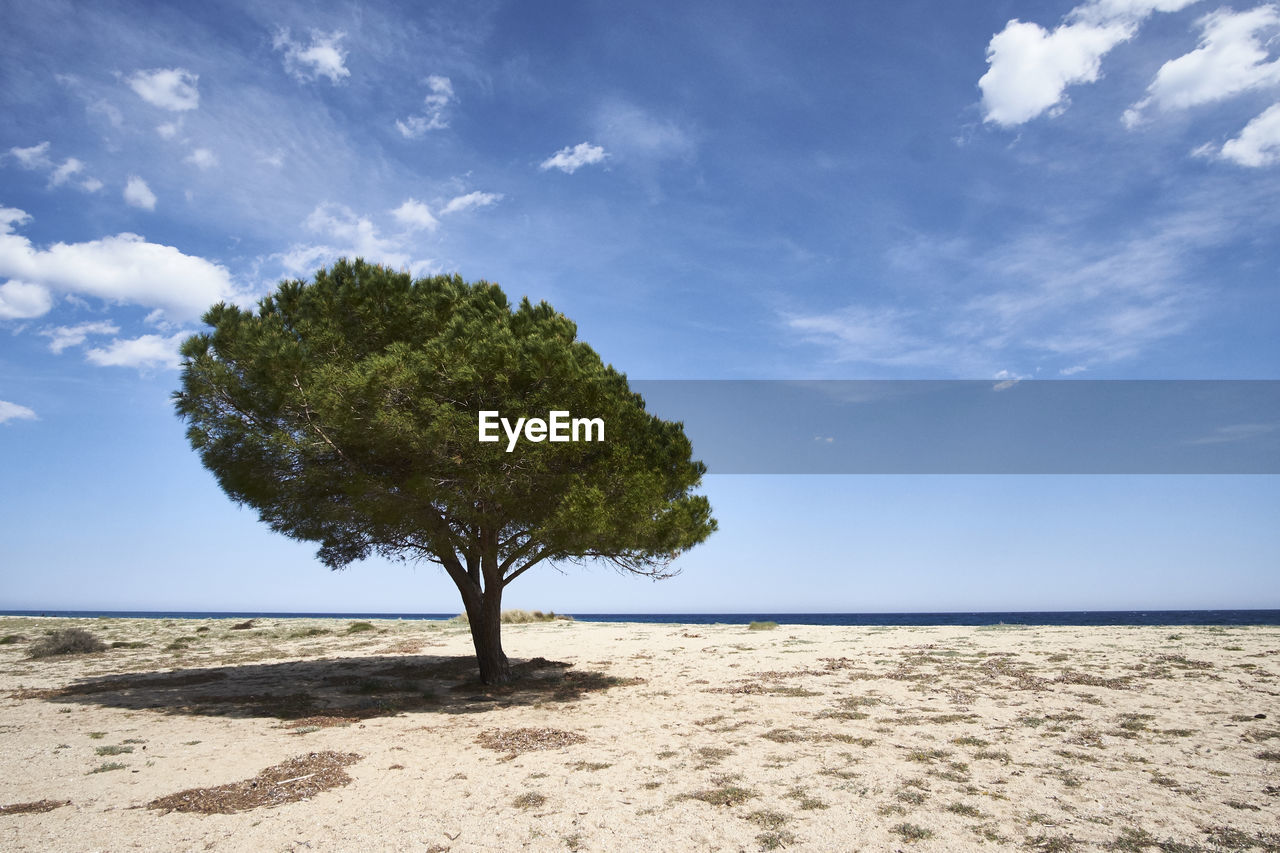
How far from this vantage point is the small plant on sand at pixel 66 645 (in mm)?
23422

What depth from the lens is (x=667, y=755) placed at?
9.79 meters

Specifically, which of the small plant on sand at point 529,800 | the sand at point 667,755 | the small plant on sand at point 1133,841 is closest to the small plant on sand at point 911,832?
the sand at point 667,755

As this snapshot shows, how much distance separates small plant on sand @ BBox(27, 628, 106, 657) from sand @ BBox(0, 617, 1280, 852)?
539 centimetres

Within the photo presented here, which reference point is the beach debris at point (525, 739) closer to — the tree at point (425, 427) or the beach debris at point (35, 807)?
the tree at point (425, 427)

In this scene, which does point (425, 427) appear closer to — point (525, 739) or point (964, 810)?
point (525, 739)

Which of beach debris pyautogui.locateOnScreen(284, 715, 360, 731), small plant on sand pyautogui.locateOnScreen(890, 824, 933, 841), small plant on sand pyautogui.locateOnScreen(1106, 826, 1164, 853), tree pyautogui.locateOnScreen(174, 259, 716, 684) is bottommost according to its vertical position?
beach debris pyautogui.locateOnScreen(284, 715, 360, 731)

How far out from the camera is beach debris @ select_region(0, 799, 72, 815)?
7.79 meters

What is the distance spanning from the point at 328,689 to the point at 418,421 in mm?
7673

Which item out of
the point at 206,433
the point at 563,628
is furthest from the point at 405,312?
the point at 563,628

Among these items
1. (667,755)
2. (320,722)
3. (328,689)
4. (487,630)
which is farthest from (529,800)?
(328,689)

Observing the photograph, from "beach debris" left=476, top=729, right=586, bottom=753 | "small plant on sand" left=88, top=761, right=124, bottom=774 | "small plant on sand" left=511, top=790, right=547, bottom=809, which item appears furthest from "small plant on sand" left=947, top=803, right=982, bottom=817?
"small plant on sand" left=88, top=761, right=124, bottom=774

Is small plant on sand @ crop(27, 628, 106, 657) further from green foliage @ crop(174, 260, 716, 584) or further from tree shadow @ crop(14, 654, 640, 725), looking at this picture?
green foliage @ crop(174, 260, 716, 584)

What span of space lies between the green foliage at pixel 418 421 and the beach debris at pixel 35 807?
22.2 ft

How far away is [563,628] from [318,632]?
1195cm
